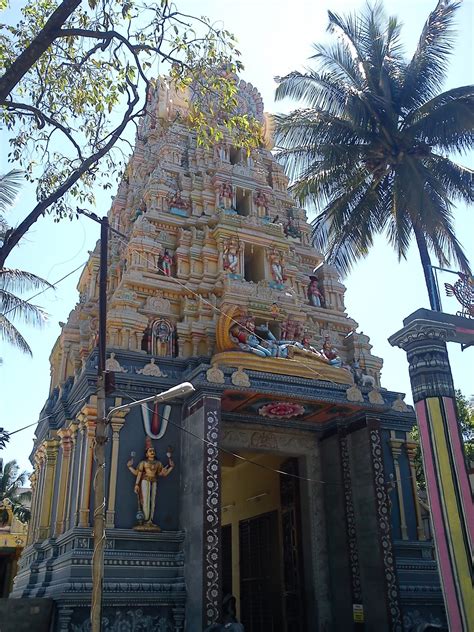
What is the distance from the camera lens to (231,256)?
19.2m

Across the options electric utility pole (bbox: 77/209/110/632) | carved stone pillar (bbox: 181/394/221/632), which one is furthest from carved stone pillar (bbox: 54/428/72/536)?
electric utility pole (bbox: 77/209/110/632)

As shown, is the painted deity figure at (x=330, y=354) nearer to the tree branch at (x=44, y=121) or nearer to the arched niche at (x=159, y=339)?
the arched niche at (x=159, y=339)

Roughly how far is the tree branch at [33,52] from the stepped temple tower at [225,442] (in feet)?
14.2

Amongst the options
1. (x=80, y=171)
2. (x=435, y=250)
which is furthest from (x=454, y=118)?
(x=80, y=171)

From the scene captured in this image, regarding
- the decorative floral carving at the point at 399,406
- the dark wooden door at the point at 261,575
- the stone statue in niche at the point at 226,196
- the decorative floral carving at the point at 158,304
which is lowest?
the dark wooden door at the point at 261,575

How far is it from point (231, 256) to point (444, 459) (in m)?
10.9

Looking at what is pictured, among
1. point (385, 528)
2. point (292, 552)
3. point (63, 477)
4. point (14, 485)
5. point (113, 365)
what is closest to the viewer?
point (385, 528)

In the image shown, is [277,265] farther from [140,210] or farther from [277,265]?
[140,210]

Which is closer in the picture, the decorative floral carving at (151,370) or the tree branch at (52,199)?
the tree branch at (52,199)

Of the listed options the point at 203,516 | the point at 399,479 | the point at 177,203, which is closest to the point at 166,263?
the point at 177,203

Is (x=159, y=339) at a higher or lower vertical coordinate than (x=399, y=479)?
higher

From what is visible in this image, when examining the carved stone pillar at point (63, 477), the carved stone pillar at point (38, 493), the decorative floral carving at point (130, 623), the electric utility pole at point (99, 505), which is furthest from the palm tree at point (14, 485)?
the electric utility pole at point (99, 505)

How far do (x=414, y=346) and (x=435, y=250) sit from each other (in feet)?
28.7

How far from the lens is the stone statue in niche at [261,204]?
21547 mm
